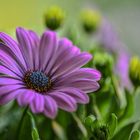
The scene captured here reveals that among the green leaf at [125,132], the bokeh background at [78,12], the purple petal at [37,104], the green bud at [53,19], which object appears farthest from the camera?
the bokeh background at [78,12]

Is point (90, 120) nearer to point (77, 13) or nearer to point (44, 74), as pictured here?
point (44, 74)

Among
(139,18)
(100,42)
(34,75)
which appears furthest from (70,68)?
(139,18)

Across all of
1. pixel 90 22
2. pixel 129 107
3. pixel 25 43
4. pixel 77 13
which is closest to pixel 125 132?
pixel 129 107

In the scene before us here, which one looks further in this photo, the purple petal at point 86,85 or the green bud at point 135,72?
the green bud at point 135,72

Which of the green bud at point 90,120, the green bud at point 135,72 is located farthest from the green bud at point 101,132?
the green bud at point 135,72

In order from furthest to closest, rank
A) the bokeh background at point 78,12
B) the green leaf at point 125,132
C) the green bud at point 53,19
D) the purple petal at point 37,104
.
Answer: the bokeh background at point 78,12, the green bud at point 53,19, the green leaf at point 125,132, the purple petal at point 37,104

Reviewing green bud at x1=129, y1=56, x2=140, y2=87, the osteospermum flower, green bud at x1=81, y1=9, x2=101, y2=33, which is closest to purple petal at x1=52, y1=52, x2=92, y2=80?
the osteospermum flower

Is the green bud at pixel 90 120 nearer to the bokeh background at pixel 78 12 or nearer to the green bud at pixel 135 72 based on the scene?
the green bud at pixel 135 72
